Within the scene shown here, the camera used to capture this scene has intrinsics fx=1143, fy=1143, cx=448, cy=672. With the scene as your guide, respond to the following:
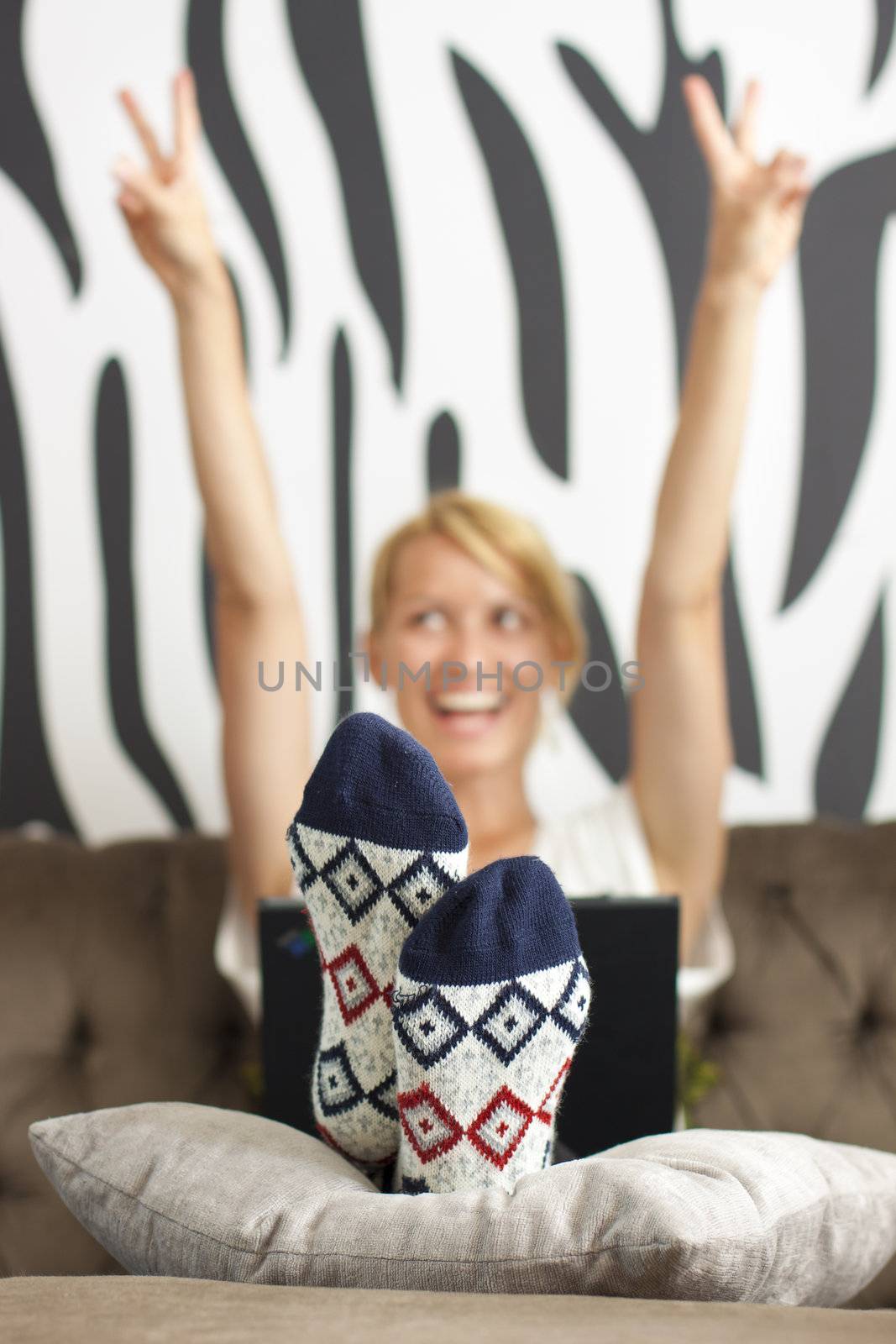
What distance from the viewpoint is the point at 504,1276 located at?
49 centimetres

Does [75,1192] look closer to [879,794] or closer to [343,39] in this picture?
[879,794]

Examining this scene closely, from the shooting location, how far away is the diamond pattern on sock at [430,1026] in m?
0.58

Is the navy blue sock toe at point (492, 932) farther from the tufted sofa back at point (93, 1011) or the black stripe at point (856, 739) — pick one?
the black stripe at point (856, 739)

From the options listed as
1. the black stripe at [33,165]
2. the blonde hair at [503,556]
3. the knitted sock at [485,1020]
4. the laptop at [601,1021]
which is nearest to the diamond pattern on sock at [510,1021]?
the knitted sock at [485,1020]

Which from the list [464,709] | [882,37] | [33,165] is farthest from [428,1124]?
[882,37]

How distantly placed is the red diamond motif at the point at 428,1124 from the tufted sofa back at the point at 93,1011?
57 cm

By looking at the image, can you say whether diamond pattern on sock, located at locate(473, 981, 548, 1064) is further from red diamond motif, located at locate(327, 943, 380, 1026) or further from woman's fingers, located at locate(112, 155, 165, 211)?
woman's fingers, located at locate(112, 155, 165, 211)

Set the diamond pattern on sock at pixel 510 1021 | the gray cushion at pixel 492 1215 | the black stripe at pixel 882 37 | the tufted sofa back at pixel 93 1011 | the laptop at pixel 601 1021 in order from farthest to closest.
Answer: the black stripe at pixel 882 37 → the tufted sofa back at pixel 93 1011 → the laptop at pixel 601 1021 → the diamond pattern on sock at pixel 510 1021 → the gray cushion at pixel 492 1215

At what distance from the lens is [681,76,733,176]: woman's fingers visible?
1269mm

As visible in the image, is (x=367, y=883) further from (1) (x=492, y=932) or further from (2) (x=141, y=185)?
(2) (x=141, y=185)

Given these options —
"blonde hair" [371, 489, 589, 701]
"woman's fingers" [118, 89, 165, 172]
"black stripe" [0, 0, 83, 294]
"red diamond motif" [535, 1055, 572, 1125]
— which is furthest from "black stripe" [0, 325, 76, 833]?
"red diamond motif" [535, 1055, 572, 1125]

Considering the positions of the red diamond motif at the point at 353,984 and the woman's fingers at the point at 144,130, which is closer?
the red diamond motif at the point at 353,984

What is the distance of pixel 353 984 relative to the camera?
66cm

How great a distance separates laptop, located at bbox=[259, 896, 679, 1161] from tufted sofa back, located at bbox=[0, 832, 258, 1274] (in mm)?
170
